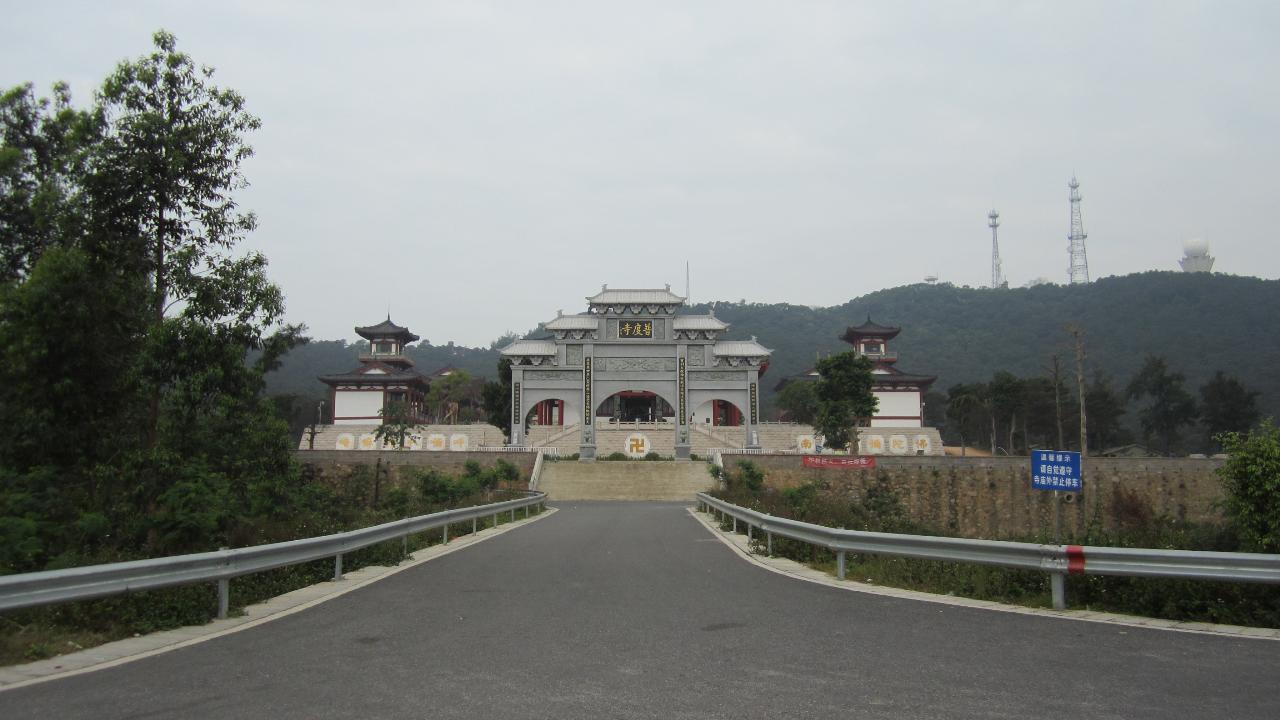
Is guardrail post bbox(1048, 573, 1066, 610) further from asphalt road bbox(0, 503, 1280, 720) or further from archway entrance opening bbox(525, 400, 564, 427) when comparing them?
archway entrance opening bbox(525, 400, 564, 427)

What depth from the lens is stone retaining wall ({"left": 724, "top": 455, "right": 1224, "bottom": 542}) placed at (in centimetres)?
3850

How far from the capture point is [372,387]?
68.4 m

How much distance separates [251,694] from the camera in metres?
5.54

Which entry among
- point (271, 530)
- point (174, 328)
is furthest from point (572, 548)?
point (174, 328)

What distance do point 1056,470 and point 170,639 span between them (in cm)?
1051

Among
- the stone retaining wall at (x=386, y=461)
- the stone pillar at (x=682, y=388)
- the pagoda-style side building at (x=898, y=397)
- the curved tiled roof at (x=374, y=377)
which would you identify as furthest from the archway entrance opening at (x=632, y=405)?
the stone retaining wall at (x=386, y=461)

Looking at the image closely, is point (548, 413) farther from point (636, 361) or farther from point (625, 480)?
point (625, 480)

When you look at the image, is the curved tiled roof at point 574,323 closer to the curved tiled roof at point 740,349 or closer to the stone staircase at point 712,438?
the curved tiled roof at point 740,349

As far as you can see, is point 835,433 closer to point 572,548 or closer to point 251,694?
point 572,548

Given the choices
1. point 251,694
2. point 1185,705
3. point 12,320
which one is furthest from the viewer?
point 12,320

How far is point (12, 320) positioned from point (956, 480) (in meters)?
36.3

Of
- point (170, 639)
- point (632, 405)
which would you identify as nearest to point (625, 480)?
point (632, 405)

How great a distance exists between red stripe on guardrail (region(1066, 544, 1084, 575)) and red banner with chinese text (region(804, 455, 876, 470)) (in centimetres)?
3322

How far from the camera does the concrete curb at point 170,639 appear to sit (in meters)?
6.30
